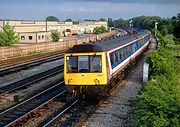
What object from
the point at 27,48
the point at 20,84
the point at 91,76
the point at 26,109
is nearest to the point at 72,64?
the point at 91,76

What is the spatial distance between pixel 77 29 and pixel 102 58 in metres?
114

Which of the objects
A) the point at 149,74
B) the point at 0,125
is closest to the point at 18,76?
the point at 149,74

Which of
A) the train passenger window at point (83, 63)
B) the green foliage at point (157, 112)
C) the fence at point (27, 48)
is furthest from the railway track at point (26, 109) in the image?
the fence at point (27, 48)

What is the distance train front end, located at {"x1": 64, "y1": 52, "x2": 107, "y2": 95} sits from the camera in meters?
16.1

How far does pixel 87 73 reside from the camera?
16078mm

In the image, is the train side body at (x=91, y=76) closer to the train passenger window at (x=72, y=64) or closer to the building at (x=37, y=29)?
the train passenger window at (x=72, y=64)

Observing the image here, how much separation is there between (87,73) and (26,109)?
10.6 feet

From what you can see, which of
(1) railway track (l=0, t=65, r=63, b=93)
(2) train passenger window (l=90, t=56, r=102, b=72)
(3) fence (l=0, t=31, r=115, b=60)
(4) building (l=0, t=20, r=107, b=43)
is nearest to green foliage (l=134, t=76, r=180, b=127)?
(2) train passenger window (l=90, t=56, r=102, b=72)

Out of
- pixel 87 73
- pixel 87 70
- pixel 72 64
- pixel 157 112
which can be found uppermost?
pixel 72 64

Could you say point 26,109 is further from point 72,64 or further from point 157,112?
point 157,112

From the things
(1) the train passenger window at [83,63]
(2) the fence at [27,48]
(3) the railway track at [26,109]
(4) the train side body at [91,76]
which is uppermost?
(1) the train passenger window at [83,63]

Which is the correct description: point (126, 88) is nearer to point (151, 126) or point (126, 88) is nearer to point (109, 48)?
point (109, 48)

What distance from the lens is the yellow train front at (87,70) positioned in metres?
16.1

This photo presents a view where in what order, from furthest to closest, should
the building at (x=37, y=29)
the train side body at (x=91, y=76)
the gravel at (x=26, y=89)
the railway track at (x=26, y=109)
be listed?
the building at (x=37, y=29)
the gravel at (x=26, y=89)
the train side body at (x=91, y=76)
the railway track at (x=26, y=109)
